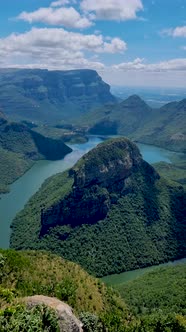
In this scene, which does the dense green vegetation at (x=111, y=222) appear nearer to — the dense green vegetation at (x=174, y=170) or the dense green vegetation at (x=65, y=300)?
the dense green vegetation at (x=65, y=300)

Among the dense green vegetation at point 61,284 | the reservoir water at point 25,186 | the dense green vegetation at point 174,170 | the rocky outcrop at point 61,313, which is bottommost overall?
the reservoir water at point 25,186

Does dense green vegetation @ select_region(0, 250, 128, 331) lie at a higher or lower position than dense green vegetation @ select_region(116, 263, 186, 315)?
higher

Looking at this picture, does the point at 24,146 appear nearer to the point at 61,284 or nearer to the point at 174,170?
the point at 174,170

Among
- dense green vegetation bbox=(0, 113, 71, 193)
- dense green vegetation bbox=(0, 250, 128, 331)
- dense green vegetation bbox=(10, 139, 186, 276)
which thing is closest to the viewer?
dense green vegetation bbox=(0, 250, 128, 331)

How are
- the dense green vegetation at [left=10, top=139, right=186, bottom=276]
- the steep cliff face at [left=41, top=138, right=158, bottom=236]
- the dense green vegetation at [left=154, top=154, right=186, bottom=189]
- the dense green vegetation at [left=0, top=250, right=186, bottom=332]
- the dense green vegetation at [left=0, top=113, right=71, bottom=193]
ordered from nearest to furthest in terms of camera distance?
the dense green vegetation at [left=0, top=250, right=186, bottom=332]
the dense green vegetation at [left=10, top=139, right=186, bottom=276]
the steep cliff face at [left=41, top=138, right=158, bottom=236]
the dense green vegetation at [left=154, top=154, right=186, bottom=189]
the dense green vegetation at [left=0, top=113, right=71, bottom=193]

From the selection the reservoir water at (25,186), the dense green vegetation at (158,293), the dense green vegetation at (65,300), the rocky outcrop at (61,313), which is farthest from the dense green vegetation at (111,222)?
the rocky outcrop at (61,313)

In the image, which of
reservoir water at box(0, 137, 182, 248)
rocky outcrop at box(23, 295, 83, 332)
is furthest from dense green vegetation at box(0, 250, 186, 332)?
reservoir water at box(0, 137, 182, 248)

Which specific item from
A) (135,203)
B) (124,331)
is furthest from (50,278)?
(135,203)

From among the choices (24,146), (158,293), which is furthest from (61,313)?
(24,146)

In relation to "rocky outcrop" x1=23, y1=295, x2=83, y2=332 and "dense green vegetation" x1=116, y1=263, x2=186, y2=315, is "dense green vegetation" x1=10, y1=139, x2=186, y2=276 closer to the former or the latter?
"dense green vegetation" x1=116, y1=263, x2=186, y2=315
